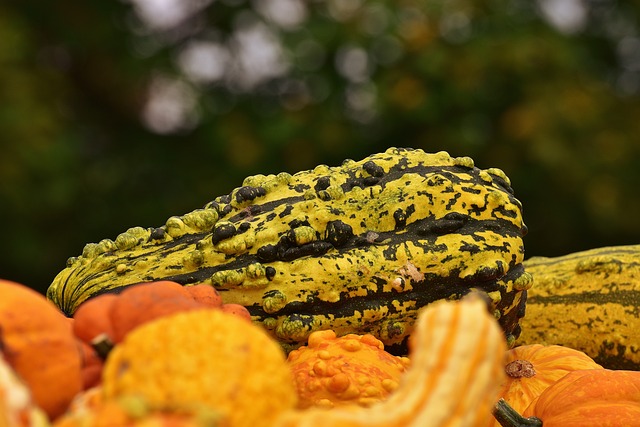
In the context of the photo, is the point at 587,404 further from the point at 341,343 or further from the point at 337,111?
the point at 337,111

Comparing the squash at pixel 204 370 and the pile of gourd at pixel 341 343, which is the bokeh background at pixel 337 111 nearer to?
the pile of gourd at pixel 341 343

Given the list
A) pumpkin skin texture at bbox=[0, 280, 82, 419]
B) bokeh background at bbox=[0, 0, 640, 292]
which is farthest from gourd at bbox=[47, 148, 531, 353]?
bokeh background at bbox=[0, 0, 640, 292]

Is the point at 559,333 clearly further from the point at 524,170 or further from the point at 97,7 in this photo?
the point at 97,7

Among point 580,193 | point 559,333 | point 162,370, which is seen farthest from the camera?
point 580,193

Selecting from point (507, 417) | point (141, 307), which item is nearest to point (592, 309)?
point (507, 417)

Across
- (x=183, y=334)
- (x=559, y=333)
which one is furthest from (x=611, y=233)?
(x=183, y=334)

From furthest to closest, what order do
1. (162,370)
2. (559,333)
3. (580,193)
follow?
(580,193) → (559,333) → (162,370)
